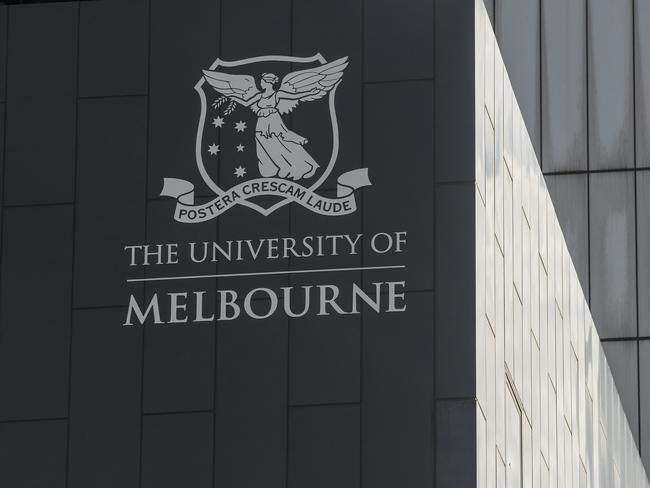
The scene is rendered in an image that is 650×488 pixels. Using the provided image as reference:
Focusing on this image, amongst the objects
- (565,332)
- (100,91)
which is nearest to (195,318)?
(100,91)

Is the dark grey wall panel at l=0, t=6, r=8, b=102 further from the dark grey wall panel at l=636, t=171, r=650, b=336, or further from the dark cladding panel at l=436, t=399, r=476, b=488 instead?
the dark grey wall panel at l=636, t=171, r=650, b=336

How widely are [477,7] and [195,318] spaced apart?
5.11m

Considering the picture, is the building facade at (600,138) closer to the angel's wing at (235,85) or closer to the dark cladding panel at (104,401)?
the angel's wing at (235,85)

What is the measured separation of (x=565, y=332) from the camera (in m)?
33.0

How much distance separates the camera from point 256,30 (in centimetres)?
2525

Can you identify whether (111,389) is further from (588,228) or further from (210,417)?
(588,228)

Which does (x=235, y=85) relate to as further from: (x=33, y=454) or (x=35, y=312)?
(x=33, y=454)

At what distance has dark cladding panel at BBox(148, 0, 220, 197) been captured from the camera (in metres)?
25.0

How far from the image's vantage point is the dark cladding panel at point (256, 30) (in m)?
25.2

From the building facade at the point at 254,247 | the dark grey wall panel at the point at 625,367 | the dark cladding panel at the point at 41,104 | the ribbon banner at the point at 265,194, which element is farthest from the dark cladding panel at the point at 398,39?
the dark grey wall panel at the point at 625,367

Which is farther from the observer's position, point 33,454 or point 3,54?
point 3,54

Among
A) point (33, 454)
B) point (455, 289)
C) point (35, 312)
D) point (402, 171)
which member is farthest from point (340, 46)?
point (33, 454)

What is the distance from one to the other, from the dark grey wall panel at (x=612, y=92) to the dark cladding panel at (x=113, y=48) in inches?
957

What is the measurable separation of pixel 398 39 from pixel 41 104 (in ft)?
15.1
